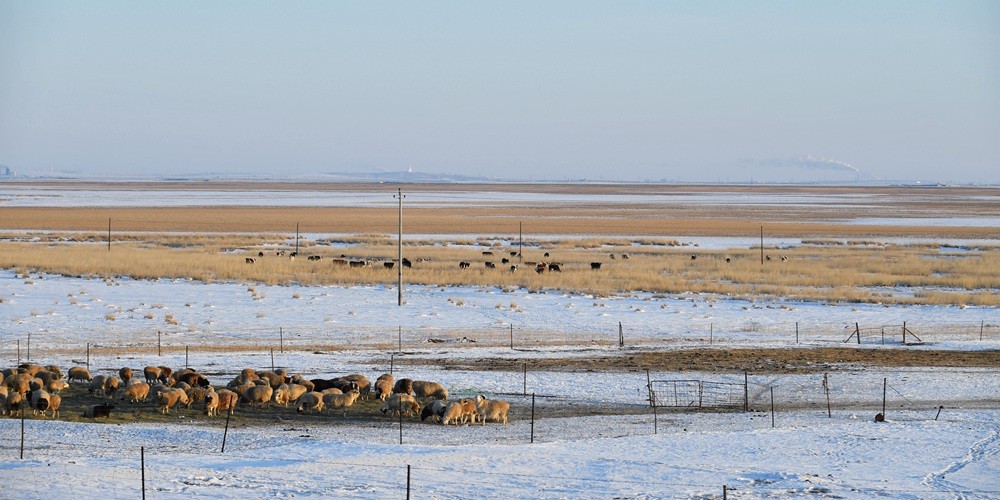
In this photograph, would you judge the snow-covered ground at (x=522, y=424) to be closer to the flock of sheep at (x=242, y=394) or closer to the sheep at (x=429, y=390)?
the flock of sheep at (x=242, y=394)

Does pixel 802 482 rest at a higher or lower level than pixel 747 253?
lower

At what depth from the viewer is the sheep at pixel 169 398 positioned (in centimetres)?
1775

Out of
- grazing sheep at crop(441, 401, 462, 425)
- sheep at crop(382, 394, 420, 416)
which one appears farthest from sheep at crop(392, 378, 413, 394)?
grazing sheep at crop(441, 401, 462, 425)

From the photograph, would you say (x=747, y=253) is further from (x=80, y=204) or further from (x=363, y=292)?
(x=80, y=204)

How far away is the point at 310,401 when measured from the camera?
1812cm

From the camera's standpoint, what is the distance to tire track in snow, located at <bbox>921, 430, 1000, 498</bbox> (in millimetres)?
13057

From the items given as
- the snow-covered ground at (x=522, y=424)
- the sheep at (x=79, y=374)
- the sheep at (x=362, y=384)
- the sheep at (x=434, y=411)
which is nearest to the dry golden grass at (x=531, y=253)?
the snow-covered ground at (x=522, y=424)

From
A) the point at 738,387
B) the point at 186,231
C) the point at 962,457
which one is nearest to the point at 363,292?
the point at 738,387

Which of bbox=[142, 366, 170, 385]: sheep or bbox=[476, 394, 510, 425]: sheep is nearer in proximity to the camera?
bbox=[476, 394, 510, 425]: sheep

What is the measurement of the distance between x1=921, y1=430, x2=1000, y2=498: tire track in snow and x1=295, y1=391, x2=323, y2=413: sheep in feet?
32.1

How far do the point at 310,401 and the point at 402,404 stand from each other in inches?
63.6

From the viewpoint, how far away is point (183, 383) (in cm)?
1869

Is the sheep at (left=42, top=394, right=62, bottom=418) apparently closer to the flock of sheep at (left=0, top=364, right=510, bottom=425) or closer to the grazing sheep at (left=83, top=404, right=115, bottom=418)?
the flock of sheep at (left=0, top=364, right=510, bottom=425)

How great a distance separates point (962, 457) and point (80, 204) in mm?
135464
